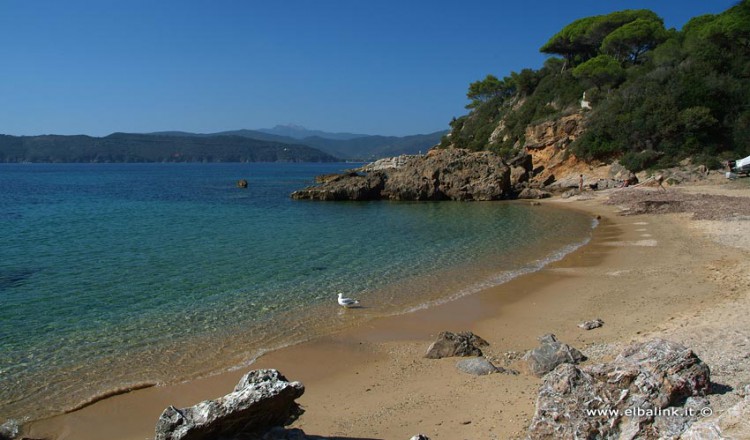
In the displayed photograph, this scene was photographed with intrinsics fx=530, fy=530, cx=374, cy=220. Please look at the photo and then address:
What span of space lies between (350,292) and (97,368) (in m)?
6.42

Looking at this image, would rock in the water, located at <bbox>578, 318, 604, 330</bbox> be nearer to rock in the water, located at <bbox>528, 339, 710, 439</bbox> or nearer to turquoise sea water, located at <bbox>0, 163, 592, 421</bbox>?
turquoise sea water, located at <bbox>0, 163, 592, 421</bbox>

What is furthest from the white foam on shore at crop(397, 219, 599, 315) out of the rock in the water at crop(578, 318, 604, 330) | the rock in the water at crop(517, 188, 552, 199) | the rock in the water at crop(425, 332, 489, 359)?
the rock in the water at crop(517, 188, 552, 199)

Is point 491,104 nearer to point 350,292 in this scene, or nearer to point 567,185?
point 567,185

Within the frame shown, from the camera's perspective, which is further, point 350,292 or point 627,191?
point 627,191

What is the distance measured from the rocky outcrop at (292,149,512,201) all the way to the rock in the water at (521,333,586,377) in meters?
32.5

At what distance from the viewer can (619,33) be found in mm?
58125

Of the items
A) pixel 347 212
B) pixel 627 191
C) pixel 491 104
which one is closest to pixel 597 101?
pixel 627 191

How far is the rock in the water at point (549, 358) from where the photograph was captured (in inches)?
306

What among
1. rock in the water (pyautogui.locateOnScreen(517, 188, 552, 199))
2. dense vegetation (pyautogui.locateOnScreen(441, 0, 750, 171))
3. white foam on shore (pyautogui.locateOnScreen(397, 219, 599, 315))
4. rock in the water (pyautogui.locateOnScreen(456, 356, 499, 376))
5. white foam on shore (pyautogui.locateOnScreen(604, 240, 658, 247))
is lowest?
white foam on shore (pyautogui.locateOnScreen(397, 219, 599, 315))

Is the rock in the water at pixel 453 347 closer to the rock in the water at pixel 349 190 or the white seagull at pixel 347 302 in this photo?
the white seagull at pixel 347 302

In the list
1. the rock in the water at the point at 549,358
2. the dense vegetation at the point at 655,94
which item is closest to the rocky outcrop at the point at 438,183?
the dense vegetation at the point at 655,94

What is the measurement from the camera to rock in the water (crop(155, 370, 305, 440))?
15.5 ft

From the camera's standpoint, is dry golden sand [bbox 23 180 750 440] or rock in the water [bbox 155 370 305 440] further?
dry golden sand [bbox 23 180 750 440]

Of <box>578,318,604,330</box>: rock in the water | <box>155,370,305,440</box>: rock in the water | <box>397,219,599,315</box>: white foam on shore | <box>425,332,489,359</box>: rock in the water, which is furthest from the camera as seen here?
<box>397,219,599,315</box>: white foam on shore
